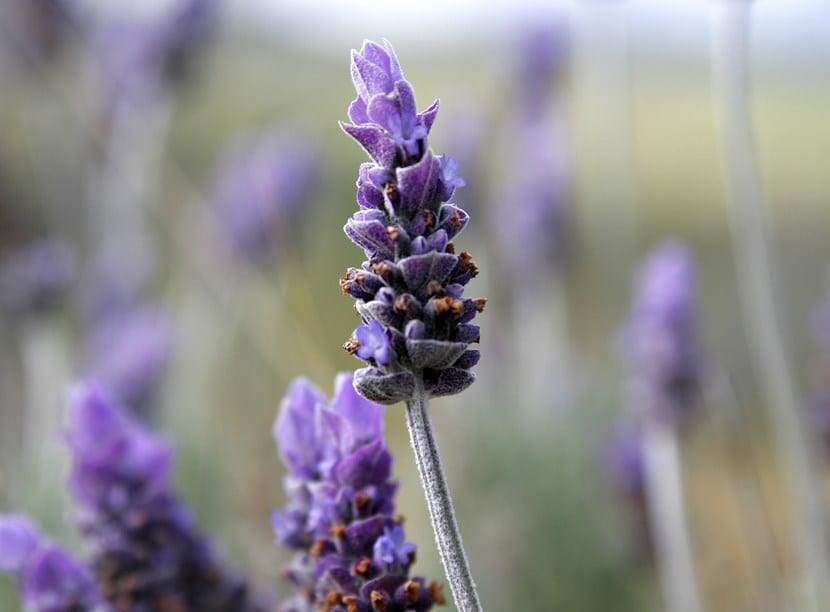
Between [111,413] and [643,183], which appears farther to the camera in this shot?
[643,183]

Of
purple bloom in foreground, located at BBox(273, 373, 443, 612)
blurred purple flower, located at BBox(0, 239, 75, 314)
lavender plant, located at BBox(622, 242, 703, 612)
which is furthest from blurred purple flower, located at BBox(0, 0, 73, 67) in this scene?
purple bloom in foreground, located at BBox(273, 373, 443, 612)

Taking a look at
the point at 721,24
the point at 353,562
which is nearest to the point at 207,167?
the point at 721,24

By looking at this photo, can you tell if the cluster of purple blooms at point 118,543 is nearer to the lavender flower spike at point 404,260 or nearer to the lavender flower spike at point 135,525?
the lavender flower spike at point 135,525

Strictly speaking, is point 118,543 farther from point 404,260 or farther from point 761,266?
point 761,266

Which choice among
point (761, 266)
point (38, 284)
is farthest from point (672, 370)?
point (38, 284)

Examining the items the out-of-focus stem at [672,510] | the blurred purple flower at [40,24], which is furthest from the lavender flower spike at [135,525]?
the blurred purple flower at [40,24]

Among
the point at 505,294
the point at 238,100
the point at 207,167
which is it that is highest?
the point at 238,100

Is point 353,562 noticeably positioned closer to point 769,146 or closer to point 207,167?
point 207,167
